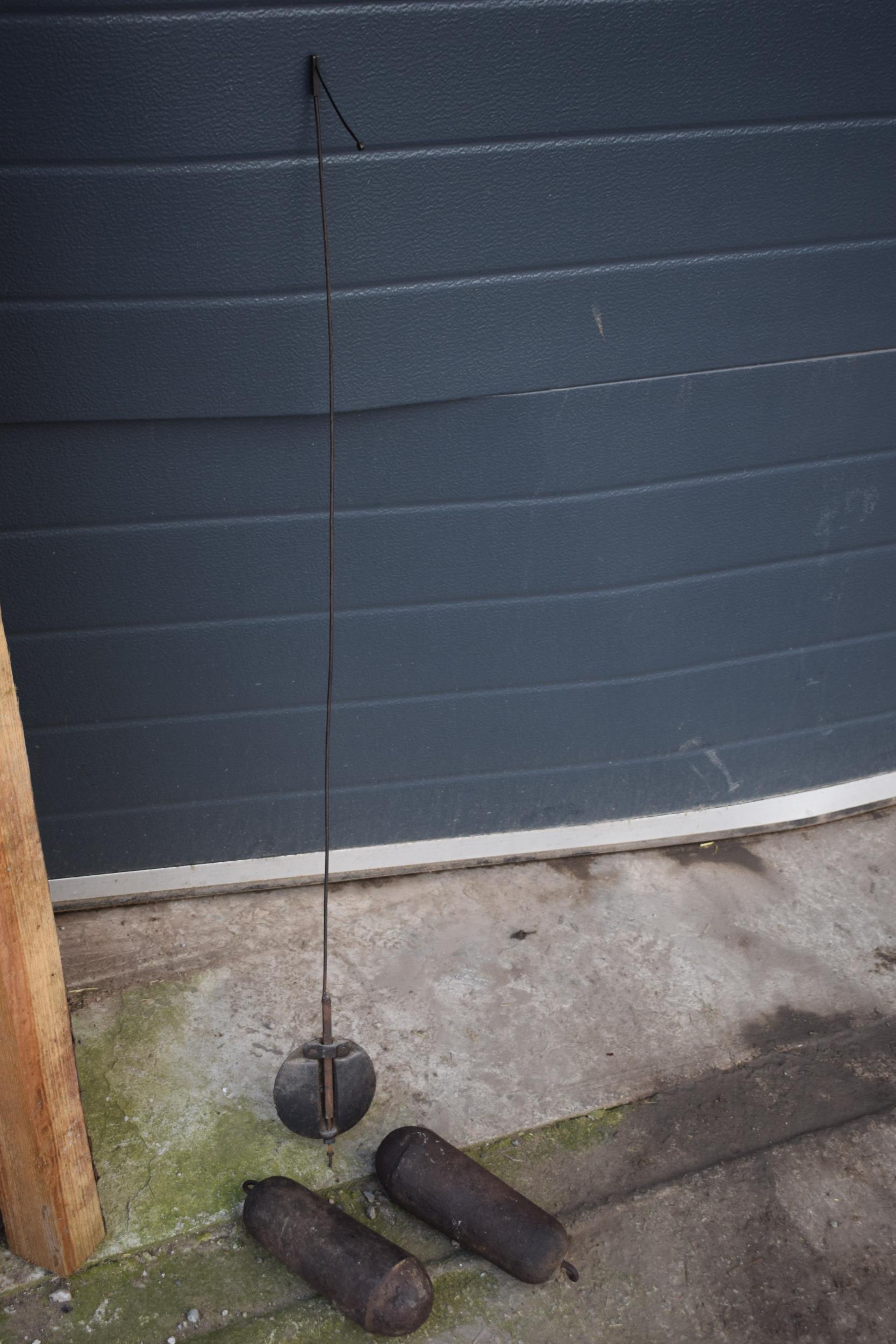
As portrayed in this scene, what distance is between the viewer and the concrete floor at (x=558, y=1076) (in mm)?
2199

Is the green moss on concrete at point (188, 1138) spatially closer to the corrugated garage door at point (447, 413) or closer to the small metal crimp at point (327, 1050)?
the small metal crimp at point (327, 1050)

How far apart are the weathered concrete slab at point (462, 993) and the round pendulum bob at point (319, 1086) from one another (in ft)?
0.44

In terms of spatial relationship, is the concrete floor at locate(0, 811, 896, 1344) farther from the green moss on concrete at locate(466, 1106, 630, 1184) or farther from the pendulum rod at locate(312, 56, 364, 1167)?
the pendulum rod at locate(312, 56, 364, 1167)

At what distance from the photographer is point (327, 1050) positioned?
91.2 inches

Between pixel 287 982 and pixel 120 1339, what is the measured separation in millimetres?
944

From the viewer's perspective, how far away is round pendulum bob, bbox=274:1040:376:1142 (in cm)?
234

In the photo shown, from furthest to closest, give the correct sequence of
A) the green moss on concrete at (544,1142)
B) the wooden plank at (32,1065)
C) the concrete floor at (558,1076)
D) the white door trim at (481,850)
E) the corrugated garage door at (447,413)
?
the white door trim at (481,850)
the green moss on concrete at (544,1142)
the corrugated garage door at (447,413)
the concrete floor at (558,1076)
the wooden plank at (32,1065)

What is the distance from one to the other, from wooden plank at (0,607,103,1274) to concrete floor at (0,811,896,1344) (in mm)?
125

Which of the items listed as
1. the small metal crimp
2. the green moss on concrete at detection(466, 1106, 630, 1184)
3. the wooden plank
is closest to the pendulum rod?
the small metal crimp

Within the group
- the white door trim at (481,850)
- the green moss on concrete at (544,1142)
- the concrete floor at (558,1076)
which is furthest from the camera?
the white door trim at (481,850)

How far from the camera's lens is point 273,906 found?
10.5ft

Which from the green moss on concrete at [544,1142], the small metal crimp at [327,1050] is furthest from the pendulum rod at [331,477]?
the green moss on concrete at [544,1142]

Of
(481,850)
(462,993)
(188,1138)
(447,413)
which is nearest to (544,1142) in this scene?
(462,993)

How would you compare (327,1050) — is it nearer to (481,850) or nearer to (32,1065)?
(32,1065)
